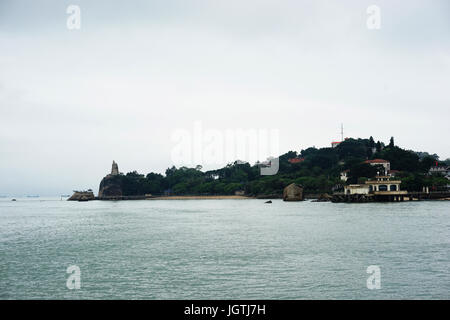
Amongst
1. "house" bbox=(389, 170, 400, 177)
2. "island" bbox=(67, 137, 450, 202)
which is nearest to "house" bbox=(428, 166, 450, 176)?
"island" bbox=(67, 137, 450, 202)

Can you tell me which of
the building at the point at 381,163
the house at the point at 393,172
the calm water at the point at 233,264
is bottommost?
the calm water at the point at 233,264

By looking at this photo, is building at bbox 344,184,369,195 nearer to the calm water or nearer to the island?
the island

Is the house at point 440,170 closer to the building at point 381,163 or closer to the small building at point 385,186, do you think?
the building at point 381,163

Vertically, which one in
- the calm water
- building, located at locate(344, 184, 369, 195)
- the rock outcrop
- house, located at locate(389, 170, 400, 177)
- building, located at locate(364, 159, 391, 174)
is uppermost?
building, located at locate(364, 159, 391, 174)

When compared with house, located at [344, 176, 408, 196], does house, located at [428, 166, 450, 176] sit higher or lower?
higher

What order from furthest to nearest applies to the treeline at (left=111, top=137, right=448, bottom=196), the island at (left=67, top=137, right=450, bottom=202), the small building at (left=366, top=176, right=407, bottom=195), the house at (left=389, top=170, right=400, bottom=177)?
1. the house at (left=389, top=170, right=400, bottom=177)
2. the treeline at (left=111, top=137, right=448, bottom=196)
3. the island at (left=67, top=137, right=450, bottom=202)
4. the small building at (left=366, top=176, right=407, bottom=195)

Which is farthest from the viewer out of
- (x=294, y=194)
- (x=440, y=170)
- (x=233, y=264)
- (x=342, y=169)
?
(x=440, y=170)

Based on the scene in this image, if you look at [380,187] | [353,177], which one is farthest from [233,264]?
[353,177]

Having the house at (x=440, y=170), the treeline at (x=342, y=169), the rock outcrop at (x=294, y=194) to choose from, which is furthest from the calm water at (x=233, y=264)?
the house at (x=440, y=170)

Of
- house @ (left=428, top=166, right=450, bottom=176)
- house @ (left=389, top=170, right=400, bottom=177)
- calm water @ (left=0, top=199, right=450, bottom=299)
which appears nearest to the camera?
calm water @ (left=0, top=199, right=450, bottom=299)

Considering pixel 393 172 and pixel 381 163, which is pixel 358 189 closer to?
pixel 393 172
